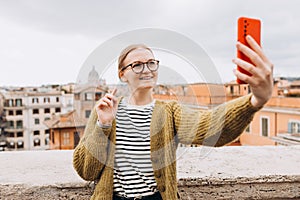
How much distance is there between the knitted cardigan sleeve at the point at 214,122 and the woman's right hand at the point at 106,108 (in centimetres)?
15

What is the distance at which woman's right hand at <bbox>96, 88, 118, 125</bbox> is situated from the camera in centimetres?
62

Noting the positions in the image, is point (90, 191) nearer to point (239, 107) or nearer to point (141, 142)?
point (141, 142)

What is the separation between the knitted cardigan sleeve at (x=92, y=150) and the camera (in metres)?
0.66

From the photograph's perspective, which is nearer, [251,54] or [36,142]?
[251,54]

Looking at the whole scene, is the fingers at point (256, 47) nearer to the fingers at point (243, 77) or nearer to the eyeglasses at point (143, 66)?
the fingers at point (243, 77)

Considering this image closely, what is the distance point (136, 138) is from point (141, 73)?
0.50ft

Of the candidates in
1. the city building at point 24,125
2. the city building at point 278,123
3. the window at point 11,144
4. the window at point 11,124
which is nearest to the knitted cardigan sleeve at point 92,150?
the city building at point 278,123

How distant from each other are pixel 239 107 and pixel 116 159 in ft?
1.02

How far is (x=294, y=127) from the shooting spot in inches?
321

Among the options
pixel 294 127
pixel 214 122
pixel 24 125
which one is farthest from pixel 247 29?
pixel 24 125

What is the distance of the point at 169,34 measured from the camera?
0.63 m

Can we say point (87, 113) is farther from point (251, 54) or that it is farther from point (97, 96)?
point (251, 54)

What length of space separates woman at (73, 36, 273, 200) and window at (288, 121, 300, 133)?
8.31 meters

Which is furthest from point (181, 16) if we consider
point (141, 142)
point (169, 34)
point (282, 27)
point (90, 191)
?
point (282, 27)
